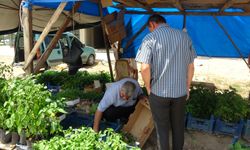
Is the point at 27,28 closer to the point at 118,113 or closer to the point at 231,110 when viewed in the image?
the point at 118,113

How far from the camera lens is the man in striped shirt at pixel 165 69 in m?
3.55

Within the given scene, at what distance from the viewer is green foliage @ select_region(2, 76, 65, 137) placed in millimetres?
3615

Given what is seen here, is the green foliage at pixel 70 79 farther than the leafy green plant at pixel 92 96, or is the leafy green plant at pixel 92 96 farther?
the green foliage at pixel 70 79

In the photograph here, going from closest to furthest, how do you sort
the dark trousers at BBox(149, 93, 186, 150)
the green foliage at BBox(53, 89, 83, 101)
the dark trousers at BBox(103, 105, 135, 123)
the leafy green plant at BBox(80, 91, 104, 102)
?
the dark trousers at BBox(149, 93, 186, 150), the dark trousers at BBox(103, 105, 135, 123), the green foliage at BBox(53, 89, 83, 101), the leafy green plant at BBox(80, 91, 104, 102)

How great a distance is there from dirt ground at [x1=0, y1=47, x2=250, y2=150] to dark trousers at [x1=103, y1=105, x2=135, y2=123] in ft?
1.83

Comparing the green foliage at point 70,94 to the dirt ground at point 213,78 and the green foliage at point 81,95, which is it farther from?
the dirt ground at point 213,78

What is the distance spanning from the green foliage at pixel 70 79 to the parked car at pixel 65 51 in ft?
1.07

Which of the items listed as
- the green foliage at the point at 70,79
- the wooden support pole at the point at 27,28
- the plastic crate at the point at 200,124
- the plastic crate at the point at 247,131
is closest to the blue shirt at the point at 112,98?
the plastic crate at the point at 200,124

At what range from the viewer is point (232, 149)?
3.48 meters

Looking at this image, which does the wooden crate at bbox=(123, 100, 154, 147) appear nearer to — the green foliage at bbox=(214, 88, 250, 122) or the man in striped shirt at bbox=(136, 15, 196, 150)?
the man in striped shirt at bbox=(136, 15, 196, 150)

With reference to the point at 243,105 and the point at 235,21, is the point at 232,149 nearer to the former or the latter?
the point at 243,105

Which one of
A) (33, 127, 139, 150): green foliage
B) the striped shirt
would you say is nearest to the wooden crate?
the striped shirt

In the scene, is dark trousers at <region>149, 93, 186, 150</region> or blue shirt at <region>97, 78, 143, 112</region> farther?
blue shirt at <region>97, 78, 143, 112</region>

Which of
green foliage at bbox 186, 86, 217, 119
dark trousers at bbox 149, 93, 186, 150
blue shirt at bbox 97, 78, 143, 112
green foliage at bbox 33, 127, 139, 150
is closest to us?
green foliage at bbox 33, 127, 139, 150
